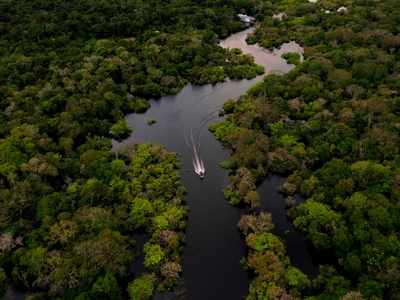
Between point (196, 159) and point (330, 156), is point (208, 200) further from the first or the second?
point (330, 156)

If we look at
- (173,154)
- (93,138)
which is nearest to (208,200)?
(173,154)

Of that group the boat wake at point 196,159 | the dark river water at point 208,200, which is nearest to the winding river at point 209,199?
the dark river water at point 208,200

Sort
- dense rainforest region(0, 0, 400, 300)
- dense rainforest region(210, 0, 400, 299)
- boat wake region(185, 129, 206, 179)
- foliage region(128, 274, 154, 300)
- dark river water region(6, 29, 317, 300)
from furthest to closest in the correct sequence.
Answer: boat wake region(185, 129, 206, 179) → dark river water region(6, 29, 317, 300) → dense rainforest region(0, 0, 400, 300) → foliage region(128, 274, 154, 300) → dense rainforest region(210, 0, 400, 299)

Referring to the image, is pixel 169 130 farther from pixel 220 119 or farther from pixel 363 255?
pixel 363 255

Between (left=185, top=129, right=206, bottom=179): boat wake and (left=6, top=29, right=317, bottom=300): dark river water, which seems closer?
(left=6, top=29, right=317, bottom=300): dark river water

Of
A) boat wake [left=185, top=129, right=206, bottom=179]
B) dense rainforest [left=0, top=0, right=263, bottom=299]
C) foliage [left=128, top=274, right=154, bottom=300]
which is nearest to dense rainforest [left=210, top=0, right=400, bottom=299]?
boat wake [left=185, top=129, right=206, bottom=179]

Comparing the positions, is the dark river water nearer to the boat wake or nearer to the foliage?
the boat wake
